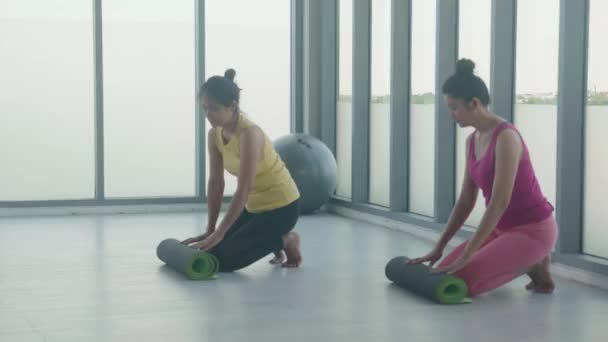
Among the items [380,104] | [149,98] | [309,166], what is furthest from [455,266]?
[149,98]

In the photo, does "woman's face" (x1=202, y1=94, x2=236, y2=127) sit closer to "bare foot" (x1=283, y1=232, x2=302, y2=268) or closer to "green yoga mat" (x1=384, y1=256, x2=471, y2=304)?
"bare foot" (x1=283, y1=232, x2=302, y2=268)

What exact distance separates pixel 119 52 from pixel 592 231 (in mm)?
4343

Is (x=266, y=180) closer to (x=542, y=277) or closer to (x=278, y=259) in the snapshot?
(x=278, y=259)

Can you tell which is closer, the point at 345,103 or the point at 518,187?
the point at 518,187

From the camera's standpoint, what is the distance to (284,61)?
8.52m

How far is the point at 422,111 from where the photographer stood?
6.80m

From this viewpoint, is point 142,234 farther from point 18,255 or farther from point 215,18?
point 215,18

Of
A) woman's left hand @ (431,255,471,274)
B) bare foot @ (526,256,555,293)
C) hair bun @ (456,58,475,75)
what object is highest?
hair bun @ (456,58,475,75)

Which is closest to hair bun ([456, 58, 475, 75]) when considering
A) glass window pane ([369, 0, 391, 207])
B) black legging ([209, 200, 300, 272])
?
black legging ([209, 200, 300, 272])

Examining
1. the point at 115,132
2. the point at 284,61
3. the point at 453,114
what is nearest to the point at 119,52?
the point at 115,132

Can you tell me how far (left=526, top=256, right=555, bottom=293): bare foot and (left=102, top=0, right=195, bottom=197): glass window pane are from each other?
Result: 13.8 feet

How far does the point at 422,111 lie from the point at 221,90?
249cm

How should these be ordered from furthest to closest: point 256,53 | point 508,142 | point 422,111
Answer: point 256,53 → point 422,111 → point 508,142

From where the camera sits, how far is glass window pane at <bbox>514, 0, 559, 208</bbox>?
540cm
